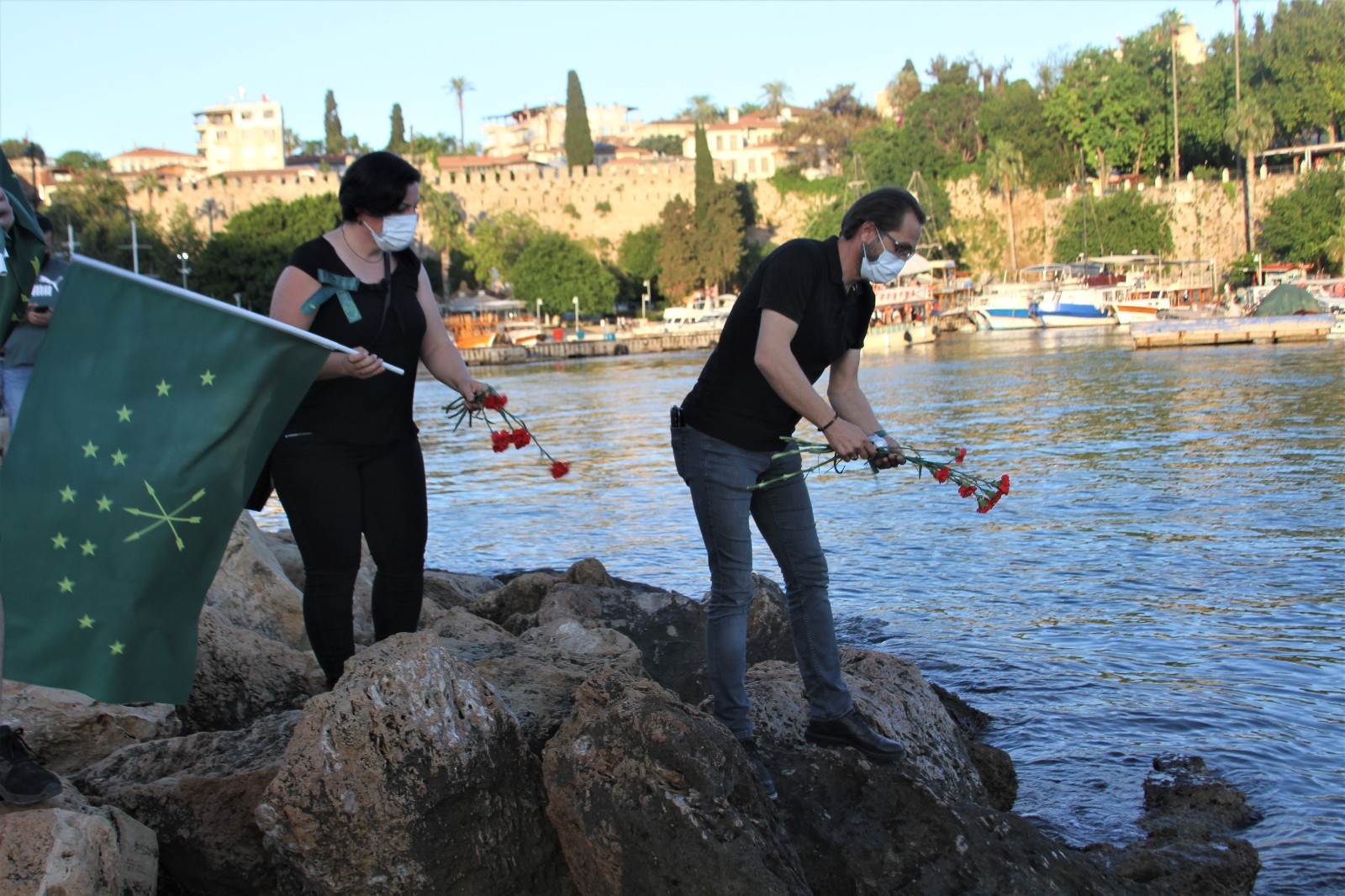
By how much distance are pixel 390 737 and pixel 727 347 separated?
1513 millimetres

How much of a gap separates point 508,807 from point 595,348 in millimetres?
57293

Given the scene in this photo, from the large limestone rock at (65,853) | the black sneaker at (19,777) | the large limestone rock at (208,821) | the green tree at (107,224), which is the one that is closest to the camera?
the large limestone rock at (65,853)

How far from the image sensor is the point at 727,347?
13.1 feet

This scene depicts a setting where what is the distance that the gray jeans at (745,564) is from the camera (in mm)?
3959

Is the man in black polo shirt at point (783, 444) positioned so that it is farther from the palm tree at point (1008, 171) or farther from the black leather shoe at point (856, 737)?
the palm tree at point (1008, 171)

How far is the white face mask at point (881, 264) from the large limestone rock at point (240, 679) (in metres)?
2.41

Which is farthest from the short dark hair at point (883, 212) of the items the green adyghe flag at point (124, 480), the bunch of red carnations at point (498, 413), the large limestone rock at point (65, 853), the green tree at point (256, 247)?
the green tree at point (256, 247)

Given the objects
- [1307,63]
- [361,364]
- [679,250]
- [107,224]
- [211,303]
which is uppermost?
[1307,63]

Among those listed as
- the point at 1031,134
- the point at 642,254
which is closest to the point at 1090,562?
the point at 1031,134

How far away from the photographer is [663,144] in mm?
124250

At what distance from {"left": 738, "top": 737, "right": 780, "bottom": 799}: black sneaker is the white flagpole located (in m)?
1.58

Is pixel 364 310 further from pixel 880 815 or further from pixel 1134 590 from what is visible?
pixel 1134 590

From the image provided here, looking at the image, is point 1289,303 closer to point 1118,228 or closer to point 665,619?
point 1118,228

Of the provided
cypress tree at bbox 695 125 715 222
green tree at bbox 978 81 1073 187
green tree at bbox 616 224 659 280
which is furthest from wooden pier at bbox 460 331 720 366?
green tree at bbox 978 81 1073 187
